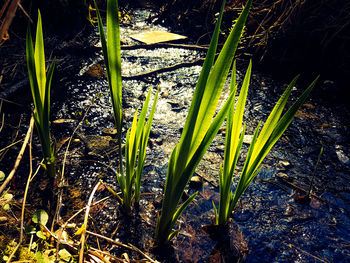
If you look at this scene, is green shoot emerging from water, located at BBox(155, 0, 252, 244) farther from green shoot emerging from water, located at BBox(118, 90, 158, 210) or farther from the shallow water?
the shallow water

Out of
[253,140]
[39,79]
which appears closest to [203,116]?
[253,140]

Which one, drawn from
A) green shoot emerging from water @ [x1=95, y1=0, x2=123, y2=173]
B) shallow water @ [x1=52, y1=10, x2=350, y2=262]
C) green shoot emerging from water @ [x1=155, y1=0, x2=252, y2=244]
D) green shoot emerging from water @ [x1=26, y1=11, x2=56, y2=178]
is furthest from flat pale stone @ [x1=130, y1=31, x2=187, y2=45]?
green shoot emerging from water @ [x1=155, y1=0, x2=252, y2=244]

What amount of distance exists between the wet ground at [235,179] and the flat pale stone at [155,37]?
2.08ft

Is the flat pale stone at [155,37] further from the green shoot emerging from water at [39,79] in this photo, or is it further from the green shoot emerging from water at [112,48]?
the green shoot emerging from water at [112,48]

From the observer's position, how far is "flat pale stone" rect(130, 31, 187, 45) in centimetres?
221

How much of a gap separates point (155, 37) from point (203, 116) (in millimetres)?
1981

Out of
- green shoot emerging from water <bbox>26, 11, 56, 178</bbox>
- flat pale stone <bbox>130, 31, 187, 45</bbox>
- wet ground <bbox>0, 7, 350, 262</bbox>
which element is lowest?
wet ground <bbox>0, 7, 350, 262</bbox>

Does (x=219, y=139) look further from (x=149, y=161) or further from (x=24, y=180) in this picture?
(x=24, y=180)

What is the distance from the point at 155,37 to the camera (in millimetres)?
2289

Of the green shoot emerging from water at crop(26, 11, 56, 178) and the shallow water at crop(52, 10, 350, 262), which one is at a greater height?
the green shoot emerging from water at crop(26, 11, 56, 178)

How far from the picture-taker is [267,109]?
4.88 ft

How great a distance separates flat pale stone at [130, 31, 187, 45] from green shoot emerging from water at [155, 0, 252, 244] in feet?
5.90

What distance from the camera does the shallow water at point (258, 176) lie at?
0.83 metres

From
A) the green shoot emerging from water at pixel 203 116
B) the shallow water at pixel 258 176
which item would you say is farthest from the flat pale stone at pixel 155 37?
the green shoot emerging from water at pixel 203 116
